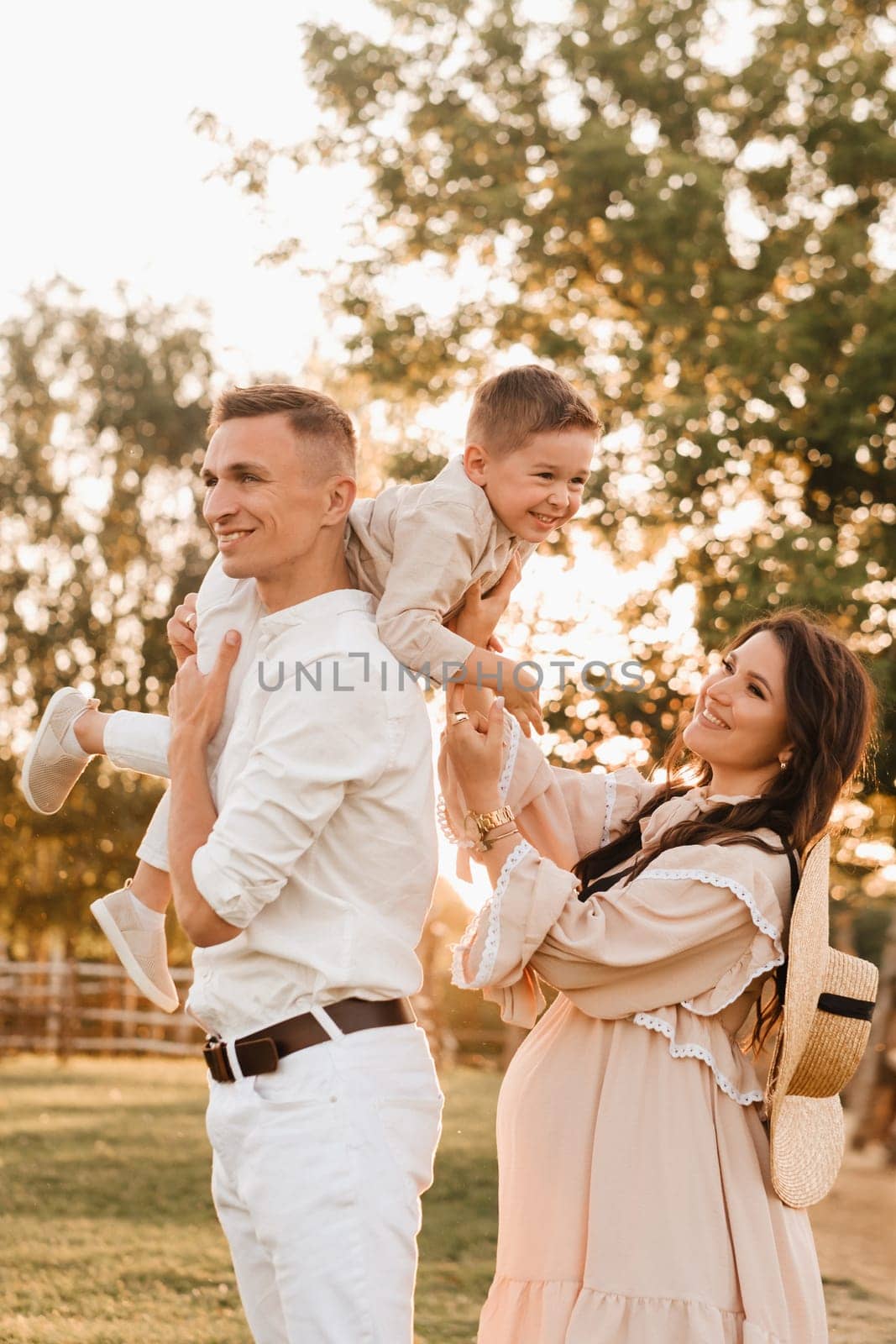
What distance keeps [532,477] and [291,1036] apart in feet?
4.00

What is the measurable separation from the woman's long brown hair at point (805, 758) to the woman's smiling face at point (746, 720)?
0.08ft

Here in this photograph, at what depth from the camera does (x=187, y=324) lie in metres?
17.3

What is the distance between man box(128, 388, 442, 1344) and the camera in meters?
2.23

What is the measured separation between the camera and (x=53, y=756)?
9.84 ft

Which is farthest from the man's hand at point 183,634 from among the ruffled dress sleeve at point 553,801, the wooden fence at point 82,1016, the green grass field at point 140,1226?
the wooden fence at point 82,1016

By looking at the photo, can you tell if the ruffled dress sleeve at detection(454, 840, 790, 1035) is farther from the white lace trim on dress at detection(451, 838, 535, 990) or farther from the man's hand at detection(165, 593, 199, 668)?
the man's hand at detection(165, 593, 199, 668)

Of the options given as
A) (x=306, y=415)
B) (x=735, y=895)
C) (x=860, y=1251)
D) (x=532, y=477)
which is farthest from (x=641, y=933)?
(x=860, y=1251)

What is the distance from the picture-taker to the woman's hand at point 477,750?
9.50 feet

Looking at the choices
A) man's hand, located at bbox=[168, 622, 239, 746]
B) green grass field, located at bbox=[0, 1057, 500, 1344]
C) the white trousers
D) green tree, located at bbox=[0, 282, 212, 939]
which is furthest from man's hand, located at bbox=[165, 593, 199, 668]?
green tree, located at bbox=[0, 282, 212, 939]

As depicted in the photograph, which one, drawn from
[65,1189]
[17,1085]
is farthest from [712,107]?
[17,1085]

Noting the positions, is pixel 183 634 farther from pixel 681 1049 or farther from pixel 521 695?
pixel 681 1049

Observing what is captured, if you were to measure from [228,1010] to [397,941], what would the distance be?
275mm

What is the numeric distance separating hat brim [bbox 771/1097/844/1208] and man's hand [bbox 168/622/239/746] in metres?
1.33

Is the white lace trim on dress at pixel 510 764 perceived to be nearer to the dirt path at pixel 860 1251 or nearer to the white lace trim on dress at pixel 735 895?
the white lace trim on dress at pixel 735 895
